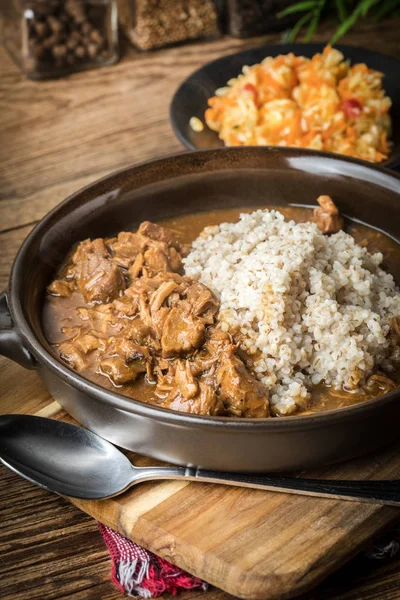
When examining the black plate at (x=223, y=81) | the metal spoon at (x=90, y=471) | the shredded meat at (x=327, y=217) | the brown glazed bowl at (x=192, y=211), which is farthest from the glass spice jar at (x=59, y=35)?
the metal spoon at (x=90, y=471)

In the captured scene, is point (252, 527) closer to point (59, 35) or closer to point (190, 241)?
point (190, 241)

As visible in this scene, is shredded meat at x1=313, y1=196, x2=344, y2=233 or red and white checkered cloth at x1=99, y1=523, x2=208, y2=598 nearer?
red and white checkered cloth at x1=99, y1=523, x2=208, y2=598

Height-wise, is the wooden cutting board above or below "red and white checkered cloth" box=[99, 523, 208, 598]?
above

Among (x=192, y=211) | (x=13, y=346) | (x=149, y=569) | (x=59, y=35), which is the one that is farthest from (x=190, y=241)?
(x=59, y=35)

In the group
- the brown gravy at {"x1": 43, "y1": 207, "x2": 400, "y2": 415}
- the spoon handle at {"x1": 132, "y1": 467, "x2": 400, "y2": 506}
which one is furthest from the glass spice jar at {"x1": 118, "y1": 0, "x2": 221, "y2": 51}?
the spoon handle at {"x1": 132, "y1": 467, "x2": 400, "y2": 506}

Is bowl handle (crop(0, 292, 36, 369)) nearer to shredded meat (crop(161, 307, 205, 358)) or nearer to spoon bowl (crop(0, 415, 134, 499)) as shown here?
spoon bowl (crop(0, 415, 134, 499))
